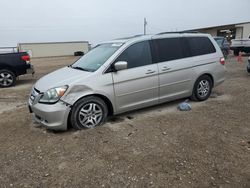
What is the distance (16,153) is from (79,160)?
3.43 feet

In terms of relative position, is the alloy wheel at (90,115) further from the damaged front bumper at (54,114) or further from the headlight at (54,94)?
the headlight at (54,94)

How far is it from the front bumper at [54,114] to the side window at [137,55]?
1.39 meters

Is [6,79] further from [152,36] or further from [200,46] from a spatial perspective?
[200,46]

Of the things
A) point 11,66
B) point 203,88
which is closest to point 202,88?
point 203,88

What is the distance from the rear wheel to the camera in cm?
884

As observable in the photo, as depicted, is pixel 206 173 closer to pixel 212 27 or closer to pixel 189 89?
pixel 189 89

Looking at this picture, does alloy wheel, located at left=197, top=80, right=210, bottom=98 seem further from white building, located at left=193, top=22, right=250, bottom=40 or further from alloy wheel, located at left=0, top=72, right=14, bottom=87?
white building, located at left=193, top=22, right=250, bottom=40

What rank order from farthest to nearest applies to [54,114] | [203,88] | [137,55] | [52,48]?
1. [52,48]
2. [203,88]
3. [137,55]
4. [54,114]

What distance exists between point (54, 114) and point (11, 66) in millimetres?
6161

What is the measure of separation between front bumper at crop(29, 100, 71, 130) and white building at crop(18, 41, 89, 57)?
4748 centimetres

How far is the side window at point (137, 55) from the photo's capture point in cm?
456

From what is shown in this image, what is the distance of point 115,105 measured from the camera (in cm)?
446

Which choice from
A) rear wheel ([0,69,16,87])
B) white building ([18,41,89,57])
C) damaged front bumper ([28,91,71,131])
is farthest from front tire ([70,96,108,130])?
white building ([18,41,89,57])

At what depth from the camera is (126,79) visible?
4.46m
